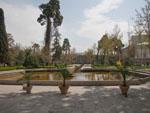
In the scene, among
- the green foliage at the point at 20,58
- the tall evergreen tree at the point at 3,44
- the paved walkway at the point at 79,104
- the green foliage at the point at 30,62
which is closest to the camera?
the paved walkway at the point at 79,104

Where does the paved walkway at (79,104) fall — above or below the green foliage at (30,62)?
below

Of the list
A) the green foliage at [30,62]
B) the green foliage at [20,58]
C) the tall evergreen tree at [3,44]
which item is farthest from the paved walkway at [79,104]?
the green foliage at [20,58]

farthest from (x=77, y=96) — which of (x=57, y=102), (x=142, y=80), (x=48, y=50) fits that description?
(x=48, y=50)

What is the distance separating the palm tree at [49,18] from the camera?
41406mm

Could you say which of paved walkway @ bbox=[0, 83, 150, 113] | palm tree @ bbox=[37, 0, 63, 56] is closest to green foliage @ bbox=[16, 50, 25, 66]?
palm tree @ bbox=[37, 0, 63, 56]

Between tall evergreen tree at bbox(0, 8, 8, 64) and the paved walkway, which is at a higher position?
tall evergreen tree at bbox(0, 8, 8, 64)

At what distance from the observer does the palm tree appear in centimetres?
4141

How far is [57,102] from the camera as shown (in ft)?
30.8

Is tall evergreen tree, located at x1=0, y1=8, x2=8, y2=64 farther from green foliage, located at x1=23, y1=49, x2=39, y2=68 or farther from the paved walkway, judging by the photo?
the paved walkway

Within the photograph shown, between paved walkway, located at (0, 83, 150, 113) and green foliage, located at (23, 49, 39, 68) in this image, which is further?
green foliage, located at (23, 49, 39, 68)

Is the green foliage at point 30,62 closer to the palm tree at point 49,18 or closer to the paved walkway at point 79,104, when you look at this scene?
the palm tree at point 49,18

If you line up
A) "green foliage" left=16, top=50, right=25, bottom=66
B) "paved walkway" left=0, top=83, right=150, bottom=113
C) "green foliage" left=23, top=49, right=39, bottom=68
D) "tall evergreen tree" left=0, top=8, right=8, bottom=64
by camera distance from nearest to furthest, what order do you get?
"paved walkway" left=0, top=83, right=150, bottom=113, "green foliage" left=23, top=49, right=39, bottom=68, "tall evergreen tree" left=0, top=8, right=8, bottom=64, "green foliage" left=16, top=50, right=25, bottom=66

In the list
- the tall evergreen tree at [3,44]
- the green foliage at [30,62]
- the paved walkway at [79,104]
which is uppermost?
the tall evergreen tree at [3,44]

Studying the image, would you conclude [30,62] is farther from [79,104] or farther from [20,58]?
[79,104]
